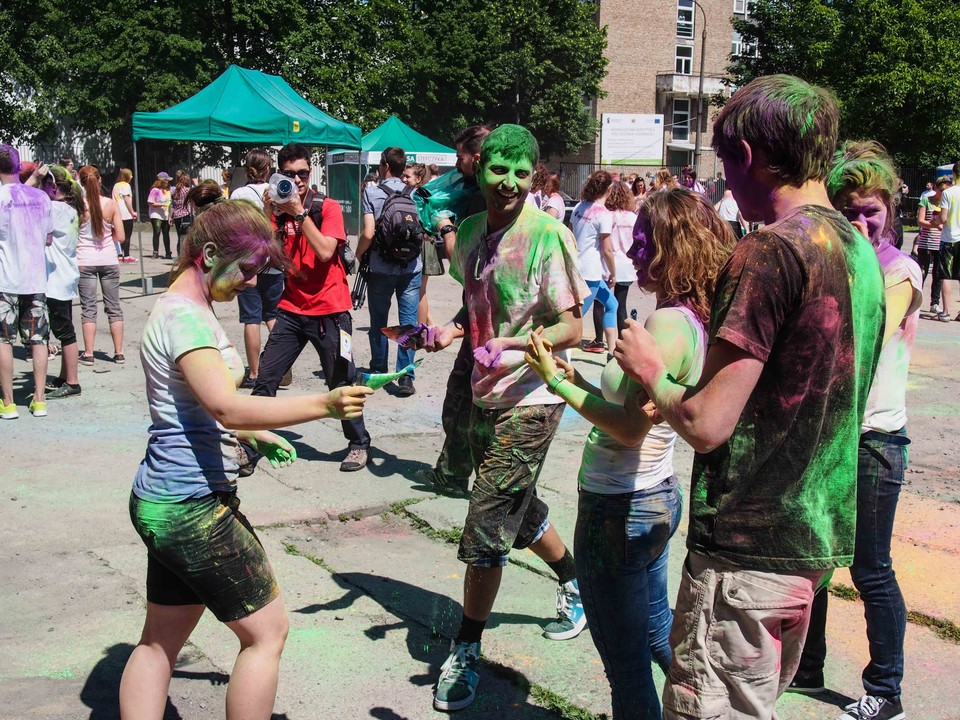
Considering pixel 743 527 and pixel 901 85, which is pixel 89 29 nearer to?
pixel 901 85

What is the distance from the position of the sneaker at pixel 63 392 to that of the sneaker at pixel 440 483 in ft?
11.3

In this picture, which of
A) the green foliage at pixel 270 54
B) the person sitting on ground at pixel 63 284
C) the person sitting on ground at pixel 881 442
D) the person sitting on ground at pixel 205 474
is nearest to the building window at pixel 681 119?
the green foliage at pixel 270 54

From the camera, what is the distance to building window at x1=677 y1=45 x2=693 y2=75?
57375mm

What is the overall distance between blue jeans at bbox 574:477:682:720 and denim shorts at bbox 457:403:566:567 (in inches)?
22.4

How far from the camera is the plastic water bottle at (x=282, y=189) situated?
592cm

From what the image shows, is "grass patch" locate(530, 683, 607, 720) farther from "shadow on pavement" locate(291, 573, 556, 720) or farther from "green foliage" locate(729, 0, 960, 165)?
"green foliage" locate(729, 0, 960, 165)

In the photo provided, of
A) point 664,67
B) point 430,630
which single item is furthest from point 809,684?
point 664,67

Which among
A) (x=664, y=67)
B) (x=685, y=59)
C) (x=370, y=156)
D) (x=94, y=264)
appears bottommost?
(x=94, y=264)

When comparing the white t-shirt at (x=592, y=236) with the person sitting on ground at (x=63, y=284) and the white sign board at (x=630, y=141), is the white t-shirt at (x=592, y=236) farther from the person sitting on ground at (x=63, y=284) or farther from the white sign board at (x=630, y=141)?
the white sign board at (x=630, y=141)

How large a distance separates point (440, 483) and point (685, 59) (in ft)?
189

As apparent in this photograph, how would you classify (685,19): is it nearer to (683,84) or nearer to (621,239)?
(683,84)

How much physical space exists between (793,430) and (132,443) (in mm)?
5499

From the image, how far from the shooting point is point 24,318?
23.7 ft

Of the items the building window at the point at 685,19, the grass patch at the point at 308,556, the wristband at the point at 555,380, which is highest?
the building window at the point at 685,19
